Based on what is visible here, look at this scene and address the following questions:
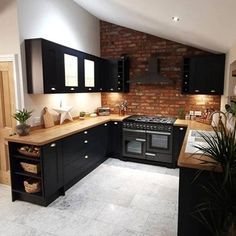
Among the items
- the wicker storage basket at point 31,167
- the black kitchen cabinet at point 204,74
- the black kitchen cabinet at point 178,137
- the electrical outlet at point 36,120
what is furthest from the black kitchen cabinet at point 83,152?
the black kitchen cabinet at point 204,74

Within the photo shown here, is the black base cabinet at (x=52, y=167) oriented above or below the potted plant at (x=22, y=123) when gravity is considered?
below

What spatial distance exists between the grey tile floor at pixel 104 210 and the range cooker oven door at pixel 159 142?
600mm

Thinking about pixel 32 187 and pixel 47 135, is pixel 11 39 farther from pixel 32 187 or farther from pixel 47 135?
pixel 32 187

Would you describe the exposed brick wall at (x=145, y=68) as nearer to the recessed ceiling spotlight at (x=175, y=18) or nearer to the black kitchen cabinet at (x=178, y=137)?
the black kitchen cabinet at (x=178, y=137)

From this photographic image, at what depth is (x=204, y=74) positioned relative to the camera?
13.5 ft

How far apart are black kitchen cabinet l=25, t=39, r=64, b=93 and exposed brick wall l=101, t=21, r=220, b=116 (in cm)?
221

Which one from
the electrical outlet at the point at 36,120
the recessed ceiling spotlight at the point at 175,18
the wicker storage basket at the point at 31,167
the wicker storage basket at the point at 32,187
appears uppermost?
the recessed ceiling spotlight at the point at 175,18

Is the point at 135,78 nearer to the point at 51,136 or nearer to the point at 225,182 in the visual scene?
the point at 51,136

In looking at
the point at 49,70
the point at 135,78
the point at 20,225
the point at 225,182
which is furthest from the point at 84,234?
the point at 135,78

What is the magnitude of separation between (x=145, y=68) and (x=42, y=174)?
3.36 meters

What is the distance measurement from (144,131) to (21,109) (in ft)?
7.76

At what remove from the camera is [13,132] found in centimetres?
333

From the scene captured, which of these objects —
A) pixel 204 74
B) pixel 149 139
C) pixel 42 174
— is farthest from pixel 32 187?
pixel 204 74

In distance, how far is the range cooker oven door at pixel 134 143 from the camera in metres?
4.36
